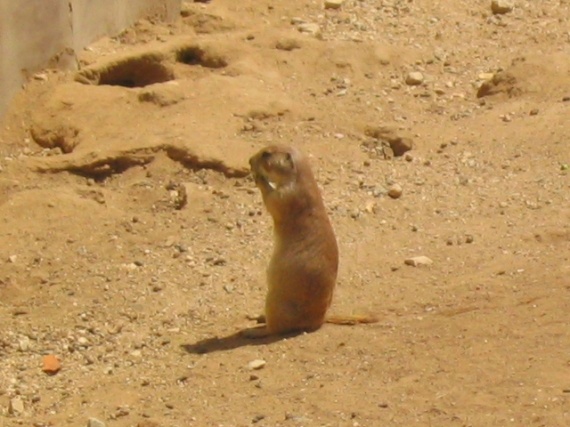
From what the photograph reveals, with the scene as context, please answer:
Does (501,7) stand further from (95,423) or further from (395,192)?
(95,423)

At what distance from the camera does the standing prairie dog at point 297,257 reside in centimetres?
521

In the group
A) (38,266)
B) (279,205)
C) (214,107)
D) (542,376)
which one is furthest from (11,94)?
(542,376)

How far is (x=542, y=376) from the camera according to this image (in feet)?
14.4

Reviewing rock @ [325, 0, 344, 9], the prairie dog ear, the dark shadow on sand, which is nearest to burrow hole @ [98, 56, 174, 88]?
rock @ [325, 0, 344, 9]

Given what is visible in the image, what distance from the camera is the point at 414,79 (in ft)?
26.2

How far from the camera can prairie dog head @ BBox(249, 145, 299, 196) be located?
5395 mm

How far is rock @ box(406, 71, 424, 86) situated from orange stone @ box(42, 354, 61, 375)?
11.4 ft

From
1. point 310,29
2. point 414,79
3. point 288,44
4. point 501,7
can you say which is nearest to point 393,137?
point 414,79

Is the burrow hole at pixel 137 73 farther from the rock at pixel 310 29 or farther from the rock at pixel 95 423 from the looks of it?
the rock at pixel 95 423

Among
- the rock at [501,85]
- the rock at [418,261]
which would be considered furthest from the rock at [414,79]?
the rock at [418,261]

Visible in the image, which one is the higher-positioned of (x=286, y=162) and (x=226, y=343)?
(x=286, y=162)

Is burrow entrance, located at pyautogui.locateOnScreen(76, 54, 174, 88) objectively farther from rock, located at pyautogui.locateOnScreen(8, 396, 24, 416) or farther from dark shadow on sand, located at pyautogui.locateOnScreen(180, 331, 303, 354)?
rock, located at pyautogui.locateOnScreen(8, 396, 24, 416)

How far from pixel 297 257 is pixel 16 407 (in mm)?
1308

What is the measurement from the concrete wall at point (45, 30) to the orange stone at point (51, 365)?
2.50 meters
